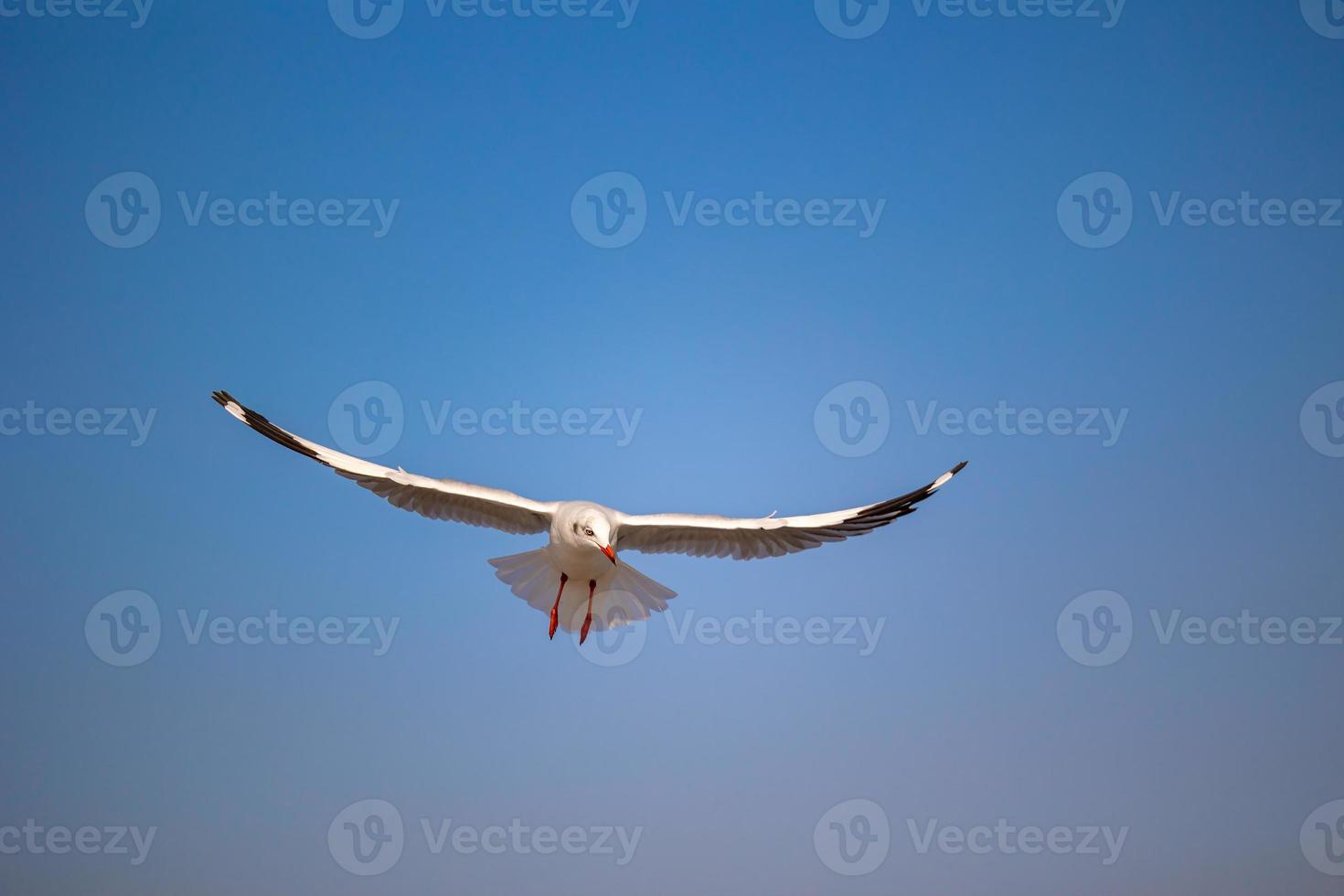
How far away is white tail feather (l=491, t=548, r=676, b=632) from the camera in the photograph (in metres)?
5.73

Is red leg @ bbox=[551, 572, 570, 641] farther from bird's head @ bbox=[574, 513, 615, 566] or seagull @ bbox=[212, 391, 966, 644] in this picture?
bird's head @ bbox=[574, 513, 615, 566]

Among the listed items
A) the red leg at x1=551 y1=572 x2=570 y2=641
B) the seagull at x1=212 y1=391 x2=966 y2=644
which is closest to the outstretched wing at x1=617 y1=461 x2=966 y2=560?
the seagull at x1=212 y1=391 x2=966 y2=644

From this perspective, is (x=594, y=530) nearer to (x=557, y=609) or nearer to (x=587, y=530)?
(x=587, y=530)

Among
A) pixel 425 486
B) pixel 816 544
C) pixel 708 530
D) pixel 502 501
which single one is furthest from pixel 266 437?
pixel 816 544

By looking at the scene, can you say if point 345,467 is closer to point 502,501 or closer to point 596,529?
point 502,501

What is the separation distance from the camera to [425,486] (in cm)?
539

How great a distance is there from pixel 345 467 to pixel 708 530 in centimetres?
198

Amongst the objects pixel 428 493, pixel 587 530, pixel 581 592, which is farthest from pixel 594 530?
pixel 428 493

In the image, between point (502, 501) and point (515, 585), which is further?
point (515, 585)

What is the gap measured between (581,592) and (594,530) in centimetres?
71

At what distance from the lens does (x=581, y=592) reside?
5797 mm

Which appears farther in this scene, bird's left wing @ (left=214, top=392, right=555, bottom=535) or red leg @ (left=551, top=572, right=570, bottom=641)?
red leg @ (left=551, top=572, right=570, bottom=641)

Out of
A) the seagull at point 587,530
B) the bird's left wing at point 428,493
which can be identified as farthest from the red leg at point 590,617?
the bird's left wing at point 428,493

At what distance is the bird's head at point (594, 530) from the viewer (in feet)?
17.1
